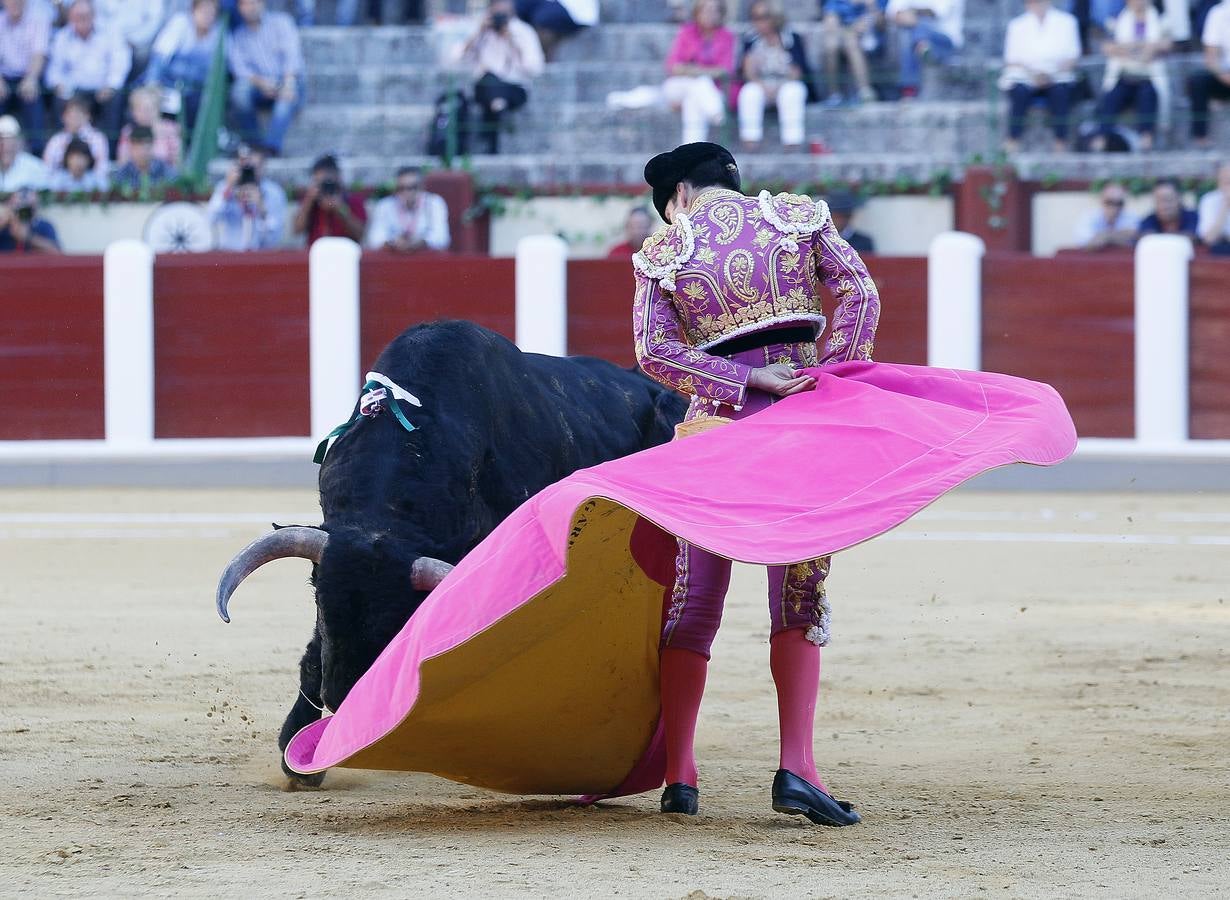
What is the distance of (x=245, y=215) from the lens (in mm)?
9242

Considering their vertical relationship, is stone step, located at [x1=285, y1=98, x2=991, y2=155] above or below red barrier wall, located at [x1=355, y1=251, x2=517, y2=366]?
above

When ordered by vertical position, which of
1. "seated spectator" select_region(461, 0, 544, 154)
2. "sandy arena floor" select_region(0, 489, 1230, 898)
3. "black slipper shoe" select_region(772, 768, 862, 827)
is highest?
"seated spectator" select_region(461, 0, 544, 154)

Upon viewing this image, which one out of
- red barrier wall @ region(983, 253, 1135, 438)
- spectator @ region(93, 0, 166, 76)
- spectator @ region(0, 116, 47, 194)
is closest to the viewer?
red barrier wall @ region(983, 253, 1135, 438)

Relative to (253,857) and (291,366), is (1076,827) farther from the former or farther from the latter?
(291,366)

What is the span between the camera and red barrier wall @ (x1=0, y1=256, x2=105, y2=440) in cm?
880

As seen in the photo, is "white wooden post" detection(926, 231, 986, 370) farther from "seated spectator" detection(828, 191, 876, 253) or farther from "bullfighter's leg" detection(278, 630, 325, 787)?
"bullfighter's leg" detection(278, 630, 325, 787)

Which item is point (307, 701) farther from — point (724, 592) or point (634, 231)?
point (634, 231)

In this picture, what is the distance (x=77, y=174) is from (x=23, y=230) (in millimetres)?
524

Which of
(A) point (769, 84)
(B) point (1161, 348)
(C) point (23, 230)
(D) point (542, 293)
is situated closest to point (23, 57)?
(C) point (23, 230)

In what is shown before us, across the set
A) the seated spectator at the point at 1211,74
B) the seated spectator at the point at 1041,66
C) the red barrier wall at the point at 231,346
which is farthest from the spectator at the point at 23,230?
the seated spectator at the point at 1211,74

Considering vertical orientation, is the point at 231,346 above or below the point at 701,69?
below

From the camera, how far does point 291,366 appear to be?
891 centimetres

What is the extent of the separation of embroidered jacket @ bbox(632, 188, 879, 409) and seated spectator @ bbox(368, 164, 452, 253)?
20.1 feet

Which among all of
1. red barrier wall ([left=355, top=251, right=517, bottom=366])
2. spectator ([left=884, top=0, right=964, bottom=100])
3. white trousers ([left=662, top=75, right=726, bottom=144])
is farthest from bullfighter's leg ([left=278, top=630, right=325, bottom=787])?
spectator ([left=884, top=0, right=964, bottom=100])
